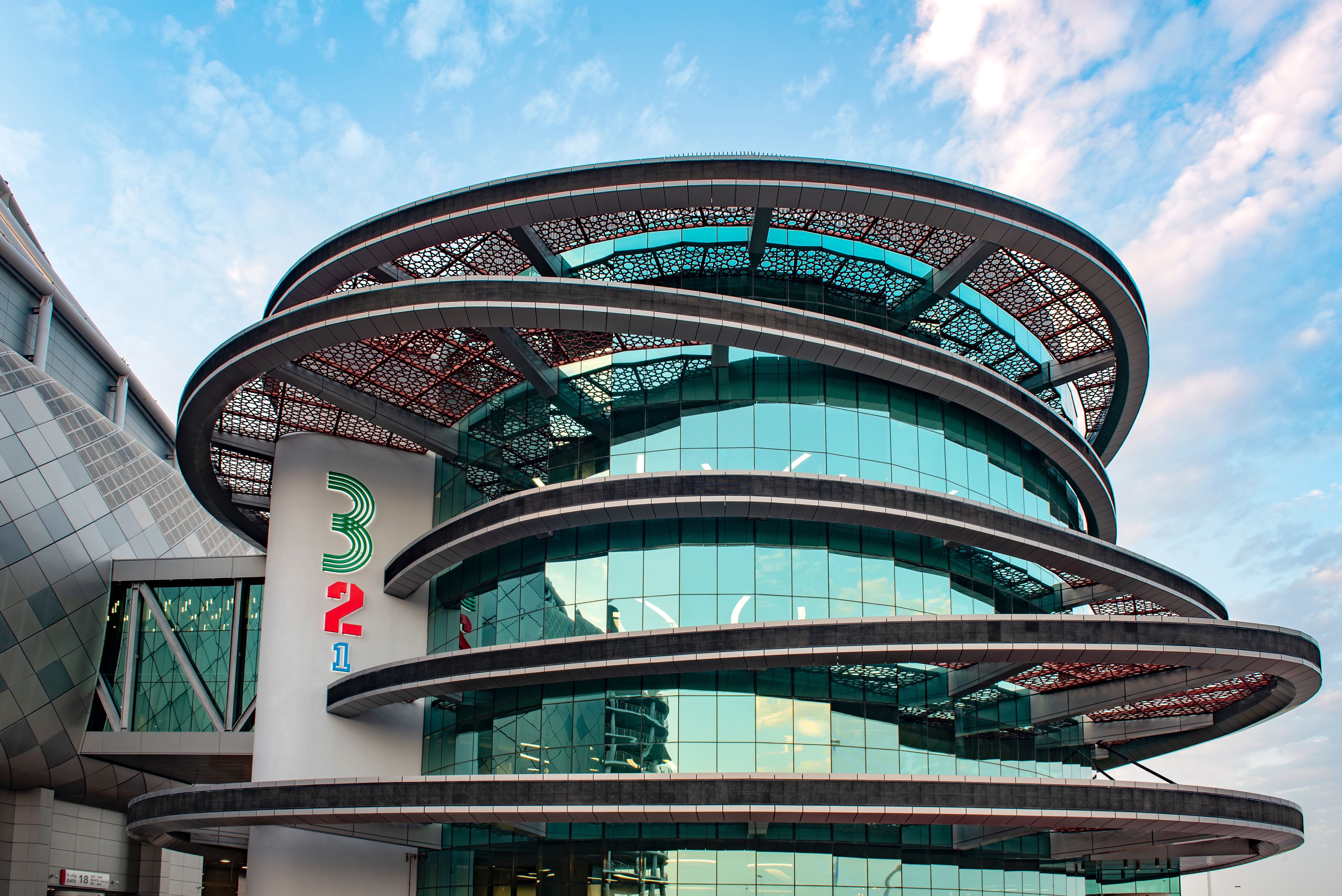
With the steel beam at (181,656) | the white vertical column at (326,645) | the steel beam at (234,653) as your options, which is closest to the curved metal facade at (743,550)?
the white vertical column at (326,645)

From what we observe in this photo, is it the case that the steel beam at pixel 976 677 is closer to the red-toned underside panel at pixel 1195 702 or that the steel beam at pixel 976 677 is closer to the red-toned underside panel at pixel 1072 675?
the red-toned underside panel at pixel 1072 675

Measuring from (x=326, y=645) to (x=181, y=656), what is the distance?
804 centimetres

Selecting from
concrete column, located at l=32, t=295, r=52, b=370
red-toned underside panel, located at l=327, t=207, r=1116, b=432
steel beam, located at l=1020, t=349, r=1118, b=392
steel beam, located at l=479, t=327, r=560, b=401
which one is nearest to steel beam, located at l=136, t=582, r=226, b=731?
red-toned underside panel, located at l=327, t=207, r=1116, b=432

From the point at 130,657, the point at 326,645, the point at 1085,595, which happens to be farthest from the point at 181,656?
the point at 1085,595

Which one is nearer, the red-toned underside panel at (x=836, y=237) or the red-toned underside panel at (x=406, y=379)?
the red-toned underside panel at (x=836, y=237)

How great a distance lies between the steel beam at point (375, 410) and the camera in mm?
35531

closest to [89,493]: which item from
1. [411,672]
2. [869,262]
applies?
[411,672]

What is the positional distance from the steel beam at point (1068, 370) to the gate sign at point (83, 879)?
43931mm

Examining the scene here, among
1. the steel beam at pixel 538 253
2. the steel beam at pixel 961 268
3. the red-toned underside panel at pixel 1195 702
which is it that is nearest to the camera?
the steel beam at pixel 961 268

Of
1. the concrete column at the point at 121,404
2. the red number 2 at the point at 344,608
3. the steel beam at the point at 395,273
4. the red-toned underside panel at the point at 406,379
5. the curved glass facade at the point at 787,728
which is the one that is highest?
the concrete column at the point at 121,404

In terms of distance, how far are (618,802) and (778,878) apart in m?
5.56

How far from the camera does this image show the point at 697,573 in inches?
1246

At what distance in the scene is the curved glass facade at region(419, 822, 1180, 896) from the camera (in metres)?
29.4

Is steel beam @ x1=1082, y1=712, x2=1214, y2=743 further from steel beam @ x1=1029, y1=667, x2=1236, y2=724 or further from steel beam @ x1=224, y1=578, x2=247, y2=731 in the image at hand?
steel beam @ x1=224, y1=578, x2=247, y2=731
